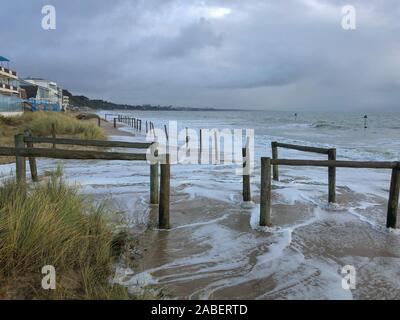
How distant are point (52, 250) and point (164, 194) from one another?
2343 mm

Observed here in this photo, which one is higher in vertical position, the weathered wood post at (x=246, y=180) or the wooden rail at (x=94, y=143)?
the wooden rail at (x=94, y=143)

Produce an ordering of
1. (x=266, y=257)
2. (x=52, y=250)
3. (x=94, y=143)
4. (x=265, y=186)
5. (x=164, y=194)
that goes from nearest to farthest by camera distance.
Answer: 1. (x=52, y=250)
2. (x=266, y=257)
3. (x=164, y=194)
4. (x=265, y=186)
5. (x=94, y=143)

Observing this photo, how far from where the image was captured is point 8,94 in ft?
196

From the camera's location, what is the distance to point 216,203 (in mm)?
8109

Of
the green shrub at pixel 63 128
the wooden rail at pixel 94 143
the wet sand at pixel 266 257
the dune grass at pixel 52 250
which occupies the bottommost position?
the wet sand at pixel 266 257

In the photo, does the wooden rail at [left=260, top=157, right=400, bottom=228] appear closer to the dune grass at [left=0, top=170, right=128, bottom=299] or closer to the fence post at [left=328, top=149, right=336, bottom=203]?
the fence post at [left=328, top=149, right=336, bottom=203]

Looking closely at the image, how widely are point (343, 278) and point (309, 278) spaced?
16.0 inches

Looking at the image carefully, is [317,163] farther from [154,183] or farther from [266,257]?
[154,183]

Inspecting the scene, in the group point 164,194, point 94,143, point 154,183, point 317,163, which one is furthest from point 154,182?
point 317,163

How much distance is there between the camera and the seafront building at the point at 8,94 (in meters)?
39.3

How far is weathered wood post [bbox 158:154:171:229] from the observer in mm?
6086

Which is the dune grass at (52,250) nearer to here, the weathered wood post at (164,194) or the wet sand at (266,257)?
the wet sand at (266,257)

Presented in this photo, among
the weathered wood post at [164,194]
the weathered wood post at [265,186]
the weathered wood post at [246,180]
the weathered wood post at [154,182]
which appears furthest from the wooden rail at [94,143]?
the weathered wood post at [265,186]

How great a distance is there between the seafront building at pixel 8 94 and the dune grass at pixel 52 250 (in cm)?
3570
